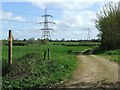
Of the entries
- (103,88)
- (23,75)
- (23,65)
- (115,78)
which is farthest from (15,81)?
(115,78)

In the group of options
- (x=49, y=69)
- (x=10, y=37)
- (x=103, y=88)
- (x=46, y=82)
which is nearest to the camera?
(x=103, y=88)

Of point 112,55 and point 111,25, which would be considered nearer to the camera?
point 111,25

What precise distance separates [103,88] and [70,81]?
2.41 m

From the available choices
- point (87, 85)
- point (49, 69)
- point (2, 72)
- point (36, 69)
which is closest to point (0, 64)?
point (2, 72)

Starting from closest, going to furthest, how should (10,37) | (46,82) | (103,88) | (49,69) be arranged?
(103,88) → (46,82) → (10,37) → (49,69)

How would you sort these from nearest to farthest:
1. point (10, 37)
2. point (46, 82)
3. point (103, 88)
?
1. point (103, 88)
2. point (46, 82)
3. point (10, 37)

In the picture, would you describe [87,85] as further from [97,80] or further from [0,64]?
[0,64]

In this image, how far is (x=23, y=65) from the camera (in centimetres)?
1555

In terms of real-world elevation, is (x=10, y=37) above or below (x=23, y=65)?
above

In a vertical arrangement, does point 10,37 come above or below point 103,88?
above

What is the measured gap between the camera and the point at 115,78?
616 inches

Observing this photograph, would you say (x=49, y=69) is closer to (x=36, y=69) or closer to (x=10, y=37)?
(x=36, y=69)

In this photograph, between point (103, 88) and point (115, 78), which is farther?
point (115, 78)

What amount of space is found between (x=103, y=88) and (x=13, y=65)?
457 cm
